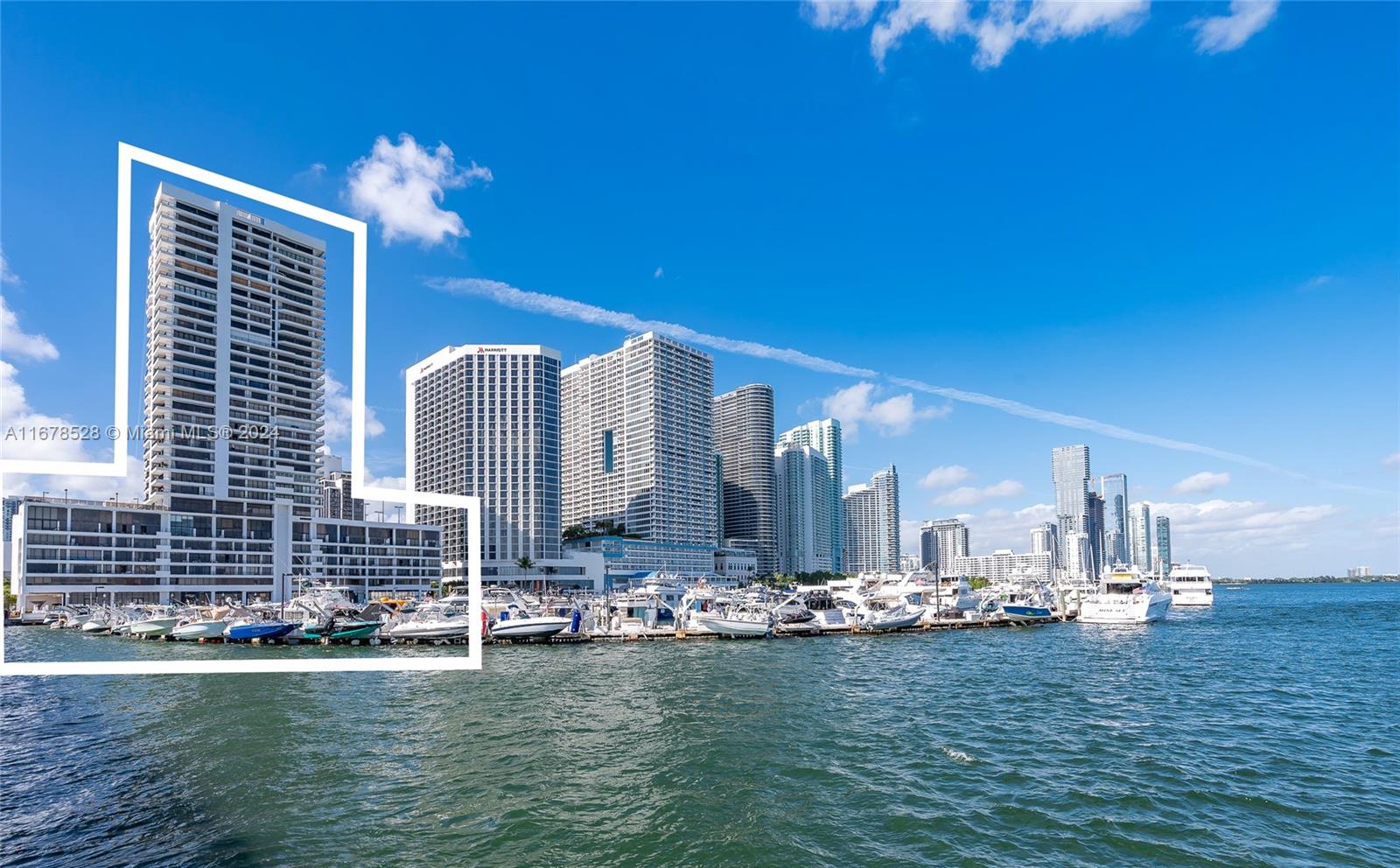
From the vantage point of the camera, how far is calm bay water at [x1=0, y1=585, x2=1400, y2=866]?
1367cm

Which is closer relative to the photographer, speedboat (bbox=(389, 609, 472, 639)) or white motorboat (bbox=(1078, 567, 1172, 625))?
speedboat (bbox=(389, 609, 472, 639))

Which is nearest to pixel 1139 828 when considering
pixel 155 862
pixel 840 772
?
pixel 840 772

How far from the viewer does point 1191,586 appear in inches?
4038

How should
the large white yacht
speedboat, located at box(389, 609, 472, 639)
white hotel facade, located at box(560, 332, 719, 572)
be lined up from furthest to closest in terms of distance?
white hotel facade, located at box(560, 332, 719, 572), the large white yacht, speedboat, located at box(389, 609, 472, 639)

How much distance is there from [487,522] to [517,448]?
1429 centimetres

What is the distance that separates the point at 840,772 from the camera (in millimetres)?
18438

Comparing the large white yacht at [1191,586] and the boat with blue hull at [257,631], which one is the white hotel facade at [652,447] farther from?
the boat with blue hull at [257,631]

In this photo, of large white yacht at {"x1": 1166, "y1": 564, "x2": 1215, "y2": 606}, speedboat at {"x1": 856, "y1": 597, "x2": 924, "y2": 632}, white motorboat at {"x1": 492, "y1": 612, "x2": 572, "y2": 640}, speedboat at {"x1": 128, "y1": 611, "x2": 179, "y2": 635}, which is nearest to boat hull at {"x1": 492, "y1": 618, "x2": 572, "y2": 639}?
white motorboat at {"x1": 492, "y1": 612, "x2": 572, "y2": 640}

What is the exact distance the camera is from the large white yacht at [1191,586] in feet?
328

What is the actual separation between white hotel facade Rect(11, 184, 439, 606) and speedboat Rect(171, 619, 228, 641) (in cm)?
2338

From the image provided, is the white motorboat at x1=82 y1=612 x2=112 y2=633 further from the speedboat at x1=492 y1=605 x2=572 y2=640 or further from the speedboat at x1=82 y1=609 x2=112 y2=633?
the speedboat at x1=492 y1=605 x2=572 y2=640

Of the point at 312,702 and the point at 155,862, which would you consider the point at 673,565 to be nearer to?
the point at 312,702

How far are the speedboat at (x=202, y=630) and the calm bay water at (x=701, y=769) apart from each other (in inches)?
888
